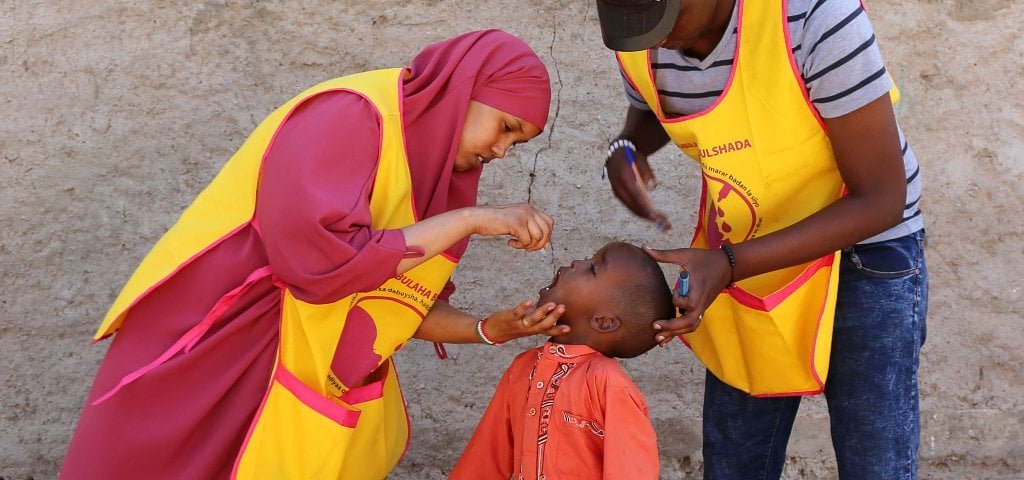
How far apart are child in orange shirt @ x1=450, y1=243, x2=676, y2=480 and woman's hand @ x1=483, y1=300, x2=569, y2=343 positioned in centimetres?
8

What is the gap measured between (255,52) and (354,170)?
149 cm

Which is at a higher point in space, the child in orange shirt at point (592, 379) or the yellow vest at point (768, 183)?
the yellow vest at point (768, 183)

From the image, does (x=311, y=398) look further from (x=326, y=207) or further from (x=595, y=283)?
(x=595, y=283)

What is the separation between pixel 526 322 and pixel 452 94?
1.87 ft

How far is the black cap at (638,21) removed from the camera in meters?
2.10

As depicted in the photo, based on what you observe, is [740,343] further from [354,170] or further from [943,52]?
[943,52]

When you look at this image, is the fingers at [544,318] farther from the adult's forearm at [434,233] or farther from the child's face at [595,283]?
the adult's forearm at [434,233]

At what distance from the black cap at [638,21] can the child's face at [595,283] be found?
53cm

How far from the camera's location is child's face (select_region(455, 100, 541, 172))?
7.88 ft

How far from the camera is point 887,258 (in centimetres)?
223

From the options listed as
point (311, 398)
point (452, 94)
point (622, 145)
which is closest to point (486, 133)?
point (452, 94)

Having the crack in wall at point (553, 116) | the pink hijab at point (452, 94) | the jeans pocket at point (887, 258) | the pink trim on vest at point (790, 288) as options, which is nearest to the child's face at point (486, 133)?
the pink hijab at point (452, 94)

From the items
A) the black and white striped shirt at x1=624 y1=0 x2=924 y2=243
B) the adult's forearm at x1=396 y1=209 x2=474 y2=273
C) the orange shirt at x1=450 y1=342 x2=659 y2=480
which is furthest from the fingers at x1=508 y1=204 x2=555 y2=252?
the black and white striped shirt at x1=624 y1=0 x2=924 y2=243

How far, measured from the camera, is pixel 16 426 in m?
3.44
